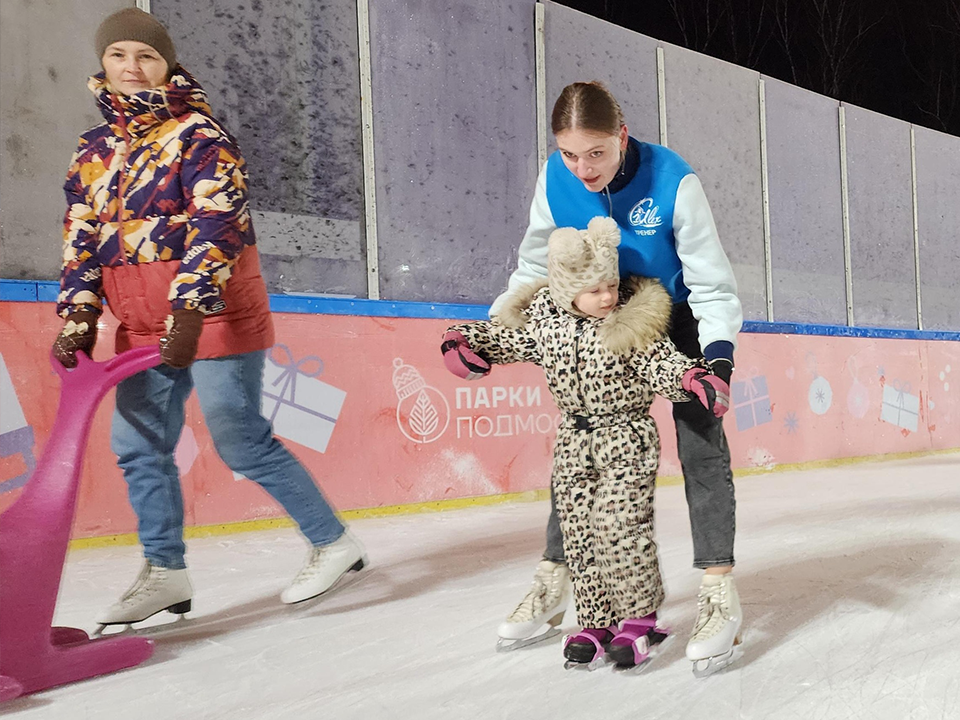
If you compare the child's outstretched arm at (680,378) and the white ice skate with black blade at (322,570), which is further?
the white ice skate with black blade at (322,570)

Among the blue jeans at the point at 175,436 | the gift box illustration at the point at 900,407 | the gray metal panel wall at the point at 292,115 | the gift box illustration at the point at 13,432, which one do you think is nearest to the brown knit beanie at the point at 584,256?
the blue jeans at the point at 175,436

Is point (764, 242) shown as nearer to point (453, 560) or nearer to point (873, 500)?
point (873, 500)

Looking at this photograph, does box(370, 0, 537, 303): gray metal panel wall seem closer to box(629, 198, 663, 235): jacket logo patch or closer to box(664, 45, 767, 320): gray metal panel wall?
box(664, 45, 767, 320): gray metal panel wall

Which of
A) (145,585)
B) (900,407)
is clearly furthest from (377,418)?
(900,407)

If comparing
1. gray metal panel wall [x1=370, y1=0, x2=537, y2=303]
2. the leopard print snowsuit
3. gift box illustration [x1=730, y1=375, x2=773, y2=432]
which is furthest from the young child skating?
gift box illustration [x1=730, y1=375, x2=773, y2=432]

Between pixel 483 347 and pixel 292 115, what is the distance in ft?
7.99

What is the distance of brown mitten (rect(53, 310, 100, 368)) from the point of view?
5.33 feet

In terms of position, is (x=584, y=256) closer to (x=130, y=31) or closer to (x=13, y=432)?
(x=130, y=31)

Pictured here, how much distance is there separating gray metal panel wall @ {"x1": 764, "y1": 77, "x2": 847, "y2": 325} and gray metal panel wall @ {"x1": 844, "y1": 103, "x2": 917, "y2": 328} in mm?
199

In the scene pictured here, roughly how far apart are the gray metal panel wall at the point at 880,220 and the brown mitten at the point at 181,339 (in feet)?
18.3

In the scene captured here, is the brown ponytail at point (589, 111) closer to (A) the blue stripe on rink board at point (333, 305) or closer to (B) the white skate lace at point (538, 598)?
(B) the white skate lace at point (538, 598)

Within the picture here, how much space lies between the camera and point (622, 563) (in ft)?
4.52

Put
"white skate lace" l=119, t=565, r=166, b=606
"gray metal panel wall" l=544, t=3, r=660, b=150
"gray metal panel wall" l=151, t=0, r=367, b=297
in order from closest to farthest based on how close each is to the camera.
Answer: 1. "white skate lace" l=119, t=565, r=166, b=606
2. "gray metal panel wall" l=151, t=0, r=367, b=297
3. "gray metal panel wall" l=544, t=3, r=660, b=150

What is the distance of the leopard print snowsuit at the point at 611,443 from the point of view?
137 centimetres
